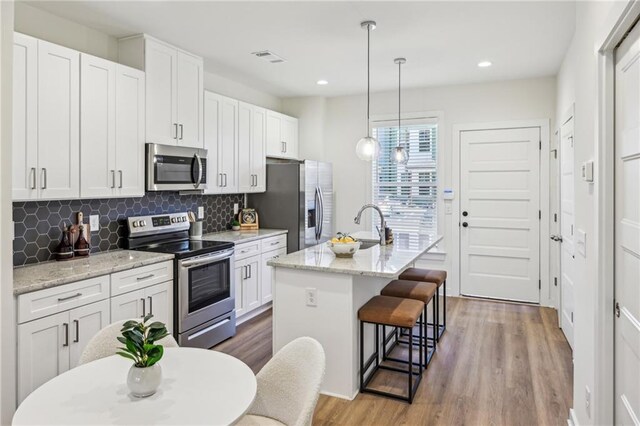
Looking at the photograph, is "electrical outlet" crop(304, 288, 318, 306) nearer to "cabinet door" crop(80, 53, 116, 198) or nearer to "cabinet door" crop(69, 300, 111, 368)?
"cabinet door" crop(69, 300, 111, 368)

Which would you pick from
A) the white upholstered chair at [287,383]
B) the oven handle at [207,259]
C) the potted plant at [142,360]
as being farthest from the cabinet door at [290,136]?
the potted plant at [142,360]

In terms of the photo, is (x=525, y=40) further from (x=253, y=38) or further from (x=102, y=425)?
(x=102, y=425)

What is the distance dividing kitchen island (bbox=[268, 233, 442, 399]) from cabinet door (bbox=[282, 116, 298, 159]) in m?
2.90

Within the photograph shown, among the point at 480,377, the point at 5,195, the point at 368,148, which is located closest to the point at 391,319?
the point at 480,377

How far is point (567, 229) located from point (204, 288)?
3248 mm

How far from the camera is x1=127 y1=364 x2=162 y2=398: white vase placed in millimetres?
1443

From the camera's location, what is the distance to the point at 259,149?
17.0ft

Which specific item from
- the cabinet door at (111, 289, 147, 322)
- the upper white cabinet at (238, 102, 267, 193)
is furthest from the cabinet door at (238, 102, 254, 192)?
the cabinet door at (111, 289, 147, 322)

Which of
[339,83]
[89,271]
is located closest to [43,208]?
[89,271]

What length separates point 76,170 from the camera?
119 inches

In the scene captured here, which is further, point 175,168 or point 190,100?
point 190,100

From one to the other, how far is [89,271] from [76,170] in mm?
749

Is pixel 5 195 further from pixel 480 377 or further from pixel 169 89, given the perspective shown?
pixel 480 377

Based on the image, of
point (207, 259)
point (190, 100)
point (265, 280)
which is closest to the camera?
point (207, 259)
